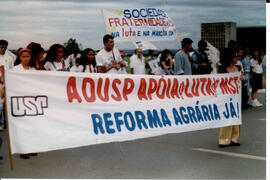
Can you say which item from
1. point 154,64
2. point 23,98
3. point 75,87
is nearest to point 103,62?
point 75,87

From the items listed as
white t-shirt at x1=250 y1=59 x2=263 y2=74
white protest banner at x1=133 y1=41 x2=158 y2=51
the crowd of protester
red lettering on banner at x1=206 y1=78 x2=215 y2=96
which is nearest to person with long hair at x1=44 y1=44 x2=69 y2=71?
the crowd of protester

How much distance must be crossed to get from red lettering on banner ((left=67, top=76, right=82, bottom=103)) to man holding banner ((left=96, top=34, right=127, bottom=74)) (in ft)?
8.07

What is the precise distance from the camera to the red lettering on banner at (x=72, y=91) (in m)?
4.88

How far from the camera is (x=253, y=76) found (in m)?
12.4

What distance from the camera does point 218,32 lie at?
15.8 meters

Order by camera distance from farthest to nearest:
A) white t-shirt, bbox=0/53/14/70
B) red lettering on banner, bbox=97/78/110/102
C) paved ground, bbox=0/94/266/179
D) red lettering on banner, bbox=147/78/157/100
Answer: white t-shirt, bbox=0/53/14/70
red lettering on banner, bbox=147/78/157/100
paved ground, bbox=0/94/266/179
red lettering on banner, bbox=97/78/110/102

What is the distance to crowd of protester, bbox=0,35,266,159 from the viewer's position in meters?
6.27

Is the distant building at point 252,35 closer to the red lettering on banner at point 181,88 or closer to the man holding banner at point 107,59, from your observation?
the man holding banner at point 107,59

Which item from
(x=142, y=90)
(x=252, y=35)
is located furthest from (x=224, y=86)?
(x=252, y=35)

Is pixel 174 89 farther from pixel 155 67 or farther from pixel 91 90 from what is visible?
pixel 155 67

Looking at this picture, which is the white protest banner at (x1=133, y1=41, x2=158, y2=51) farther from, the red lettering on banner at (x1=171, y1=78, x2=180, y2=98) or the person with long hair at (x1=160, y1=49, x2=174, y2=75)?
the red lettering on banner at (x1=171, y1=78, x2=180, y2=98)

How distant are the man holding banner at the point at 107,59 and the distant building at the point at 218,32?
29.1 ft

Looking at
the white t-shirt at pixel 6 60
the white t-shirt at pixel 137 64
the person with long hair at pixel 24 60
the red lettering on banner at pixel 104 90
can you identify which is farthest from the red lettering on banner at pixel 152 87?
the white t-shirt at pixel 137 64

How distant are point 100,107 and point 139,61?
714cm
